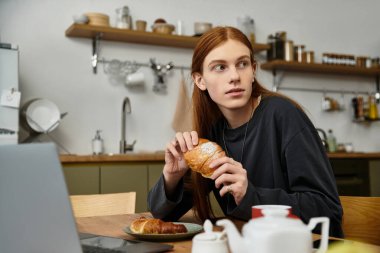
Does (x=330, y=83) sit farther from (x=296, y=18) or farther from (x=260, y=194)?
(x=260, y=194)

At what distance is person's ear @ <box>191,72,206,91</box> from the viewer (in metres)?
1.63

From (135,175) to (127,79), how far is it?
3.02 feet

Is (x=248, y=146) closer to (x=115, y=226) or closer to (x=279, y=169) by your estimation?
(x=279, y=169)

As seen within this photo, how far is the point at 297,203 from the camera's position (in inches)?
48.0

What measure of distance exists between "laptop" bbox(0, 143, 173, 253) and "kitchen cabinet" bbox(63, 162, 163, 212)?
7.84ft

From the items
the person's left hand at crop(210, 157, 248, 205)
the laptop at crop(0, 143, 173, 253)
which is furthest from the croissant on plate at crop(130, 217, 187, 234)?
the laptop at crop(0, 143, 173, 253)

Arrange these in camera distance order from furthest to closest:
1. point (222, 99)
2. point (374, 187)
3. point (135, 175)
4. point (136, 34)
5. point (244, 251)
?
point (374, 187) < point (136, 34) < point (135, 175) < point (222, 99) < point (244, 251)

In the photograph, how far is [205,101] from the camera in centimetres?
173

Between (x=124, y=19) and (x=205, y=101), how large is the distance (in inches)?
88.4

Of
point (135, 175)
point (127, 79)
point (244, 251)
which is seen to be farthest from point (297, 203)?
point (127, 79)

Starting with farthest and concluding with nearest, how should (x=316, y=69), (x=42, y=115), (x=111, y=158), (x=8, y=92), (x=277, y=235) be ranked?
(x=316, y=69) → (x=42, y=115) → (x=111, y=158) → (x=8, y=92) → (x=277, y=235)

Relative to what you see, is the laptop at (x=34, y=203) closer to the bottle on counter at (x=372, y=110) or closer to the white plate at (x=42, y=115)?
the white plate at (x=42, y=115)

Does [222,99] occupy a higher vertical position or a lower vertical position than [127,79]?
lower

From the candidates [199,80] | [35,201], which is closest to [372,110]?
[199,80]
